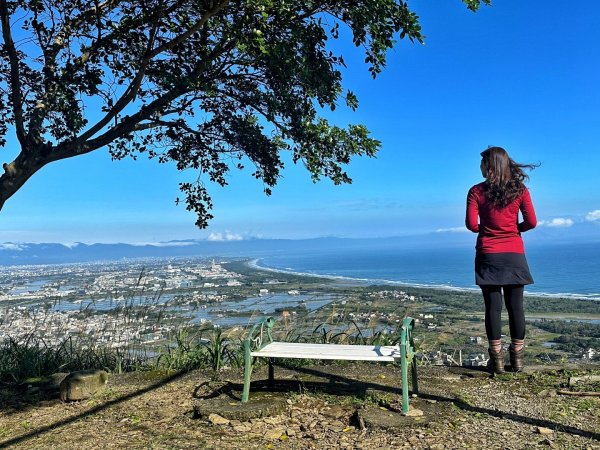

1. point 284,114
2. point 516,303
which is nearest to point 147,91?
point 284,114

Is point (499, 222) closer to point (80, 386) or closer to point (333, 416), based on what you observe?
point (333, 416)

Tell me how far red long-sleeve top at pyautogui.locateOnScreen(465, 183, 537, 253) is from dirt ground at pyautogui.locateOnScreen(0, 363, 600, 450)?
1.29m

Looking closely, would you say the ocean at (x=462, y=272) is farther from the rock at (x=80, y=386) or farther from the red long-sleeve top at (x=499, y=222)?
the rock at (x=80, y=386)

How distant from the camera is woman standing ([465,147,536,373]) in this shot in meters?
4.46

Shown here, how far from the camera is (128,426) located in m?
3.82

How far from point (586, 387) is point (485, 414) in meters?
1.23

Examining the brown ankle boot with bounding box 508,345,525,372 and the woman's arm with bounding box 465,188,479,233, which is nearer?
the woman's arm with bounding box 465,188,479,233

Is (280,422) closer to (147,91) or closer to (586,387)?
(586,387)

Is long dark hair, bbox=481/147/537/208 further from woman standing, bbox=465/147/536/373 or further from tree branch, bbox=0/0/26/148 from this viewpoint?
tree branch, bbox=0/0/26/148

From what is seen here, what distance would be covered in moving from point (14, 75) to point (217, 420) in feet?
14.1

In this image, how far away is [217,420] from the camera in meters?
3.71

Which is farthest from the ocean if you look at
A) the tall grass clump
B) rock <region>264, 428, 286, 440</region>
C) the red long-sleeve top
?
rock <region>264, 428, 286, 440</region>

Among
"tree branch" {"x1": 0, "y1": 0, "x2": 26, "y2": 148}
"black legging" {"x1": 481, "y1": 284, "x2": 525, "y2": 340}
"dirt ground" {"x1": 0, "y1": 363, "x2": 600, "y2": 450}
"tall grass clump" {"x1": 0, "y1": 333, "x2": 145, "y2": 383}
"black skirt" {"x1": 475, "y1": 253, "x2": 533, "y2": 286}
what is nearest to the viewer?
"dirt ground" {"x1": 0, "y1": 363, "x2": 600, "y2": 450}

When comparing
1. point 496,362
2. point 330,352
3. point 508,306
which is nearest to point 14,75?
point 330,352
